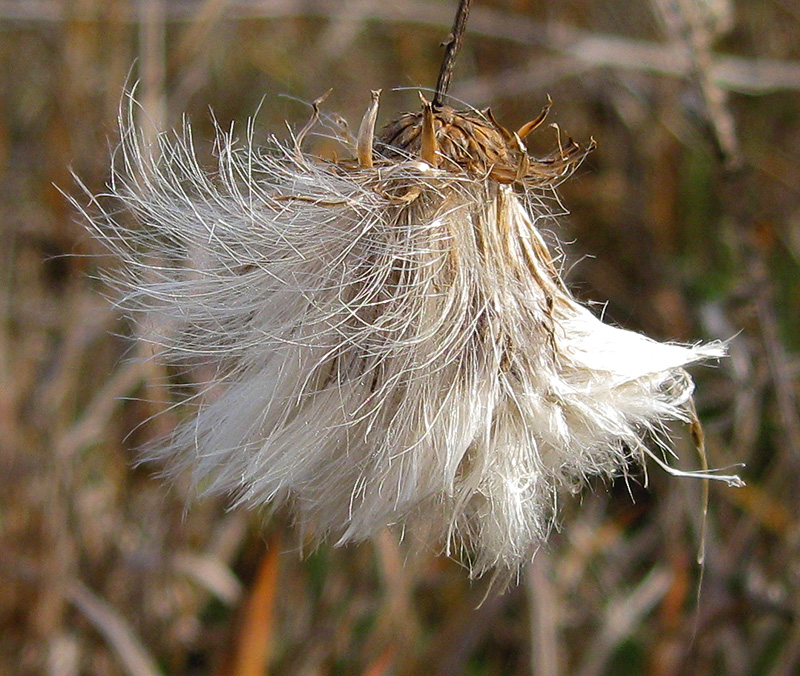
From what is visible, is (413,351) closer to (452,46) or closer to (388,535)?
(452,46)

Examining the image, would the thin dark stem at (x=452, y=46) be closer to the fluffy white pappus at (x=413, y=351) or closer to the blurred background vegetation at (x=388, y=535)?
the fluffy white pappus at (x=413, y=351)

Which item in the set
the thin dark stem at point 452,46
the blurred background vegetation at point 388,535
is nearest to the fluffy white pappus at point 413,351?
the thin dark stem at point 452,46

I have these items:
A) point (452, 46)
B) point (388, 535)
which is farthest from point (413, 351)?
point (388, 535)

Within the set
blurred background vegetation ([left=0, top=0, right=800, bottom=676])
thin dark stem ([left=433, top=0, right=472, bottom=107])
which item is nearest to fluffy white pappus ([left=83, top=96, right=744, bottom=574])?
thin dark stem ([left=433, top=0, right=472, bottom=107])

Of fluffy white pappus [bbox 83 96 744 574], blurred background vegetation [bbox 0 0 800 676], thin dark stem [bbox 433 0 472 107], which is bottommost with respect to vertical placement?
blurred background vegetation [bbox 0 0 800 676]

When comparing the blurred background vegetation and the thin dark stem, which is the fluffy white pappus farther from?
the blurred background vegetation
